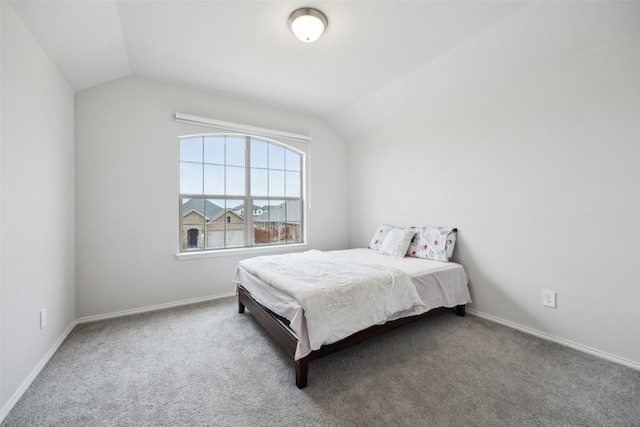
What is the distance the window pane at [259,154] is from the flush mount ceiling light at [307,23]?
1803 mm

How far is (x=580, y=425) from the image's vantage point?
135 cm

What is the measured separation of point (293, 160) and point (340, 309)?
9.10 ft

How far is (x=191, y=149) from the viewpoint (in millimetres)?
3275

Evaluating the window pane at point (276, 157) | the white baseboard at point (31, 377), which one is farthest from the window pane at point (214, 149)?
the white baseboard at point (31, 377)

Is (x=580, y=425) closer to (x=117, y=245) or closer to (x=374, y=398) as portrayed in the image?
(x=374, y=398)

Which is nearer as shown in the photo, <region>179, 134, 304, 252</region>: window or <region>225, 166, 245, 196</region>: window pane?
<region>179, 134, 304, 252</region>: window

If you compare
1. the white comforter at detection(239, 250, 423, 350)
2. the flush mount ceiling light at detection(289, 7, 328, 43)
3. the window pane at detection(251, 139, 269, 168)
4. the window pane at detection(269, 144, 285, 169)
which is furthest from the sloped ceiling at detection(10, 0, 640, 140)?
the white comforter at detection(239, 250, 423, 350)

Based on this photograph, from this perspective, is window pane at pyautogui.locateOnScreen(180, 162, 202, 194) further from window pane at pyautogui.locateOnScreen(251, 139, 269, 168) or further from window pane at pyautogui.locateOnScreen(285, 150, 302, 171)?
window pane at pyautogui.locateOnScreen(285, 150, 302, 171)

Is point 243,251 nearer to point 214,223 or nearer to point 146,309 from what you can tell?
point 214,223

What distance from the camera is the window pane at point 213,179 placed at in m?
3.37

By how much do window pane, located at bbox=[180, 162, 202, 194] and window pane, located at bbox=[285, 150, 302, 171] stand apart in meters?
1.27

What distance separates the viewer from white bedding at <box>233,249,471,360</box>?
1.67 meters

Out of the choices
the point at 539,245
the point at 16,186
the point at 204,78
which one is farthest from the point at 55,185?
the point at 539,245

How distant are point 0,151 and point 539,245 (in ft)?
12.8
